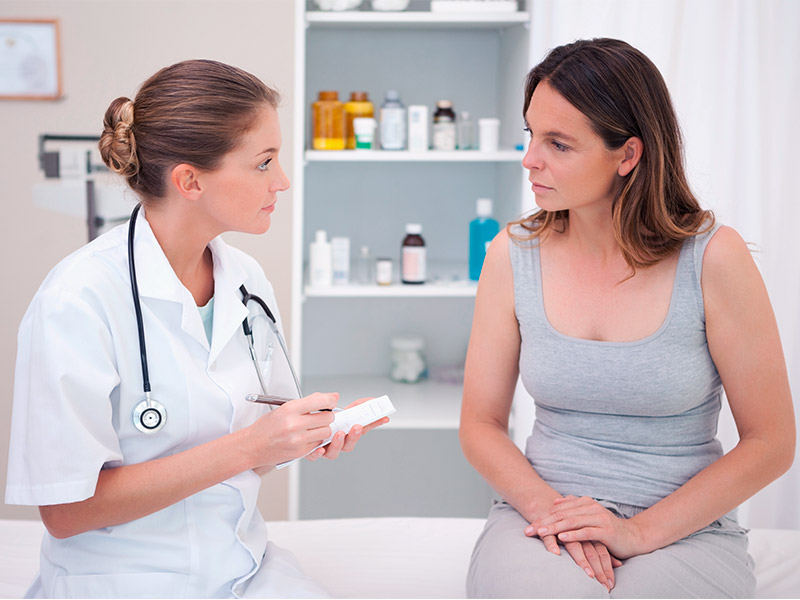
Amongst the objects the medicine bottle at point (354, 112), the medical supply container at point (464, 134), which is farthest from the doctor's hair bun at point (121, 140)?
the medical supply container at point (464, 134)

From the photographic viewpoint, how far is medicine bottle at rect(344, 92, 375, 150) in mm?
2092

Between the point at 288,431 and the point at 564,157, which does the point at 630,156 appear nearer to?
the point at 564,157

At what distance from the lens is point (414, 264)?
210 centimetres

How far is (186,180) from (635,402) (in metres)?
0.79

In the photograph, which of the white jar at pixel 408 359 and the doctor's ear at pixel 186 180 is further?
the white jar at pixel 408 359

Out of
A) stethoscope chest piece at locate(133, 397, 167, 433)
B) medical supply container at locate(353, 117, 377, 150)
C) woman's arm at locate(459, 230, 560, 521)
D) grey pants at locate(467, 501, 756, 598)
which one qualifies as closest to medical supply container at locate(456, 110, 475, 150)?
medical supply container at locate(353, 117, 377, 150)

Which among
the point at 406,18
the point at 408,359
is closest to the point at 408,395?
the point at 408,359

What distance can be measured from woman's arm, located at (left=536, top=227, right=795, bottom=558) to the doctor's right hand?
0.40 metres

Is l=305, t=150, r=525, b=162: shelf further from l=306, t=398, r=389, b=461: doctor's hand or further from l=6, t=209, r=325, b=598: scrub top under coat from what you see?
l=306, t=398, r=389, b=461: doctor's hand

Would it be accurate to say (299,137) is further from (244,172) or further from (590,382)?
(590,382)

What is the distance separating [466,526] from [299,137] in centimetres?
104

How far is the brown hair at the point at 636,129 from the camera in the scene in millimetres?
1246

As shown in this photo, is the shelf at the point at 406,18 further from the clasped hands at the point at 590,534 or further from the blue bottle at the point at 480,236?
the clasped hands at the point at 590,534

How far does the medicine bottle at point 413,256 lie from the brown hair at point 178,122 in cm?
98
